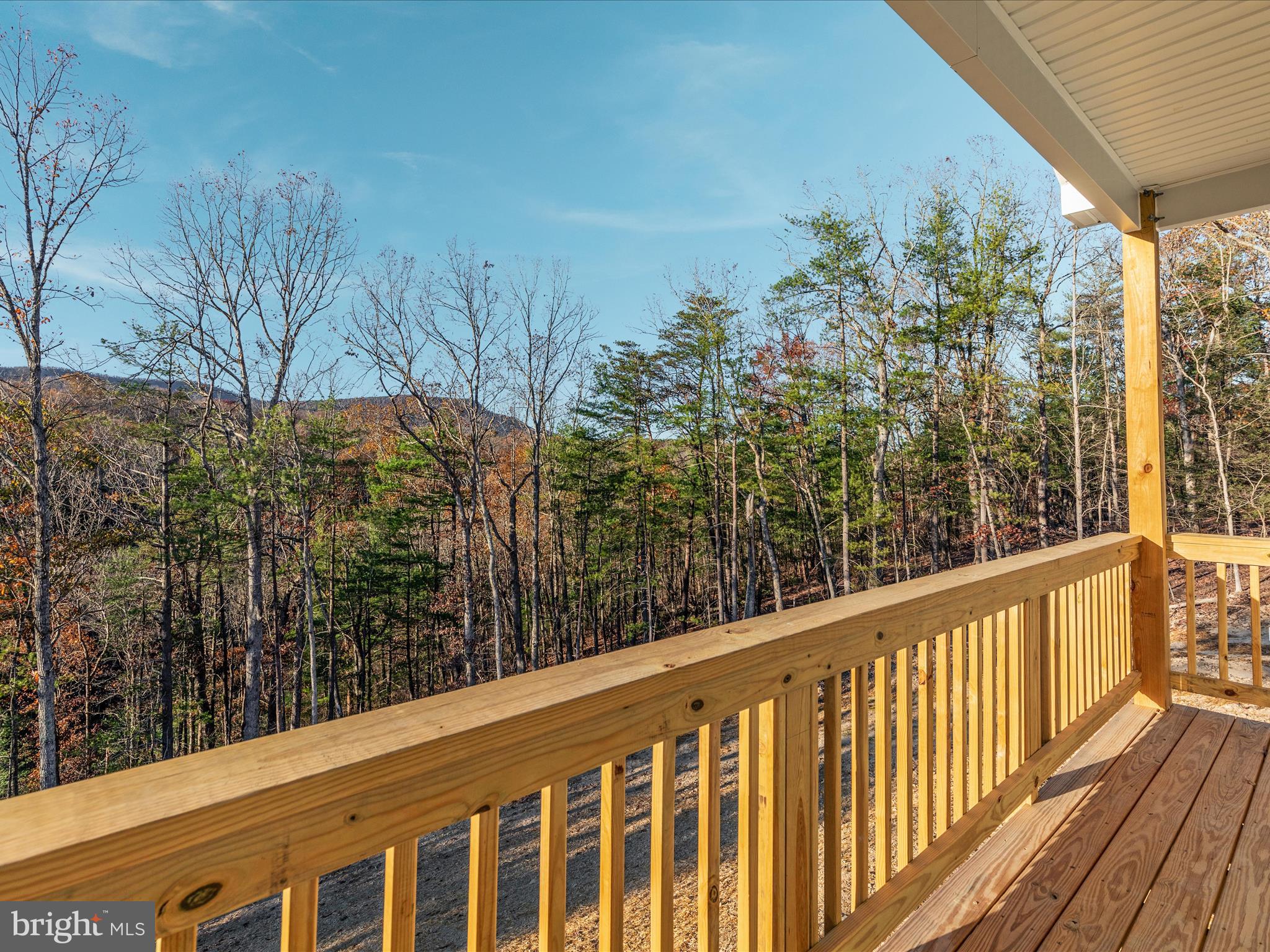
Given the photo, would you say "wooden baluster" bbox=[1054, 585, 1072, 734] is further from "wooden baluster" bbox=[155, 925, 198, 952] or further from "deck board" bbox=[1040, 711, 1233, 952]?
"wooden baluster" bbox=[155, 925, 198, 952]

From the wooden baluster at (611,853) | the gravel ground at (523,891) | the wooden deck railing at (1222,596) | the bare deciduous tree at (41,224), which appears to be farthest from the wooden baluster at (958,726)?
the bare deciduous tree at (41,224)

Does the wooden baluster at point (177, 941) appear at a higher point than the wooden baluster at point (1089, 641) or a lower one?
higher

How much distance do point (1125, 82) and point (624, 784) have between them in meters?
2.62

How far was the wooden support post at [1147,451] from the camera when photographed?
2.97 meters

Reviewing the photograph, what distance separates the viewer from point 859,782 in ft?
4.56

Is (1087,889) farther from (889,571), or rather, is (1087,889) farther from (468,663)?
(889,571)

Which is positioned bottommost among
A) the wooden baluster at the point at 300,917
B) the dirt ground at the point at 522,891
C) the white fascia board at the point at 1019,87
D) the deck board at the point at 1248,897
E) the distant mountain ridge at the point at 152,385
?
the dirt ground at the point at 522,891

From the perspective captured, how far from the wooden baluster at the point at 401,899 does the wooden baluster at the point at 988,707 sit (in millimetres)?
1696

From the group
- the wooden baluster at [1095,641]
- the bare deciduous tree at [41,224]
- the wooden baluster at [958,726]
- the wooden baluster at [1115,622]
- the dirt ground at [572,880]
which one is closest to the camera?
the wooden baluster at [958,726]

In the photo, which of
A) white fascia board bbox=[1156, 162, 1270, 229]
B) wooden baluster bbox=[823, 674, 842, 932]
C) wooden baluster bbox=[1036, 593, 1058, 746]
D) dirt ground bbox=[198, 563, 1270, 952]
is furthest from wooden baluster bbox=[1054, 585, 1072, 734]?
dirt ground bbox=[198, 563, 1270, 952]

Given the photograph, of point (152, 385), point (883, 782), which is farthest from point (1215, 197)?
point (152, 385)

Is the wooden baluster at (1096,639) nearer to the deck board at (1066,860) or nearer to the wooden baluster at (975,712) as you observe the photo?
the deck board at (1066,860)

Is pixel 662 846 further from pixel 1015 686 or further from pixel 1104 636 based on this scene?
pixel 1104 636

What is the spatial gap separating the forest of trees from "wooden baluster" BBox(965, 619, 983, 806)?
443 inches
